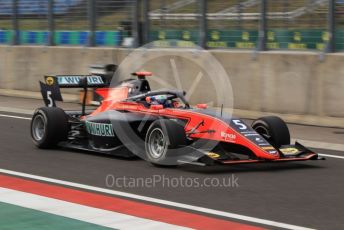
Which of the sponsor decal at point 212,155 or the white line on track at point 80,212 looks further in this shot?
the sponsor decal at point 212,155

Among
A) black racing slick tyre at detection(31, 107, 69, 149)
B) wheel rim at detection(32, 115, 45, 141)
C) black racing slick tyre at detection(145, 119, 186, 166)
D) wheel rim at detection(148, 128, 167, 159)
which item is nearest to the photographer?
black racing slick tyre at detection(145, 119, 186, 166)

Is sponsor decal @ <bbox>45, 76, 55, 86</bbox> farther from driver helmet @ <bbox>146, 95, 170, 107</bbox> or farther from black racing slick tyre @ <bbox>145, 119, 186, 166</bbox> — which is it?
black racing slick tyre @ <bbox>145, 119, 186, 166</bbox>

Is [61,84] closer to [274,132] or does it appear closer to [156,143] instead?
[156,143]

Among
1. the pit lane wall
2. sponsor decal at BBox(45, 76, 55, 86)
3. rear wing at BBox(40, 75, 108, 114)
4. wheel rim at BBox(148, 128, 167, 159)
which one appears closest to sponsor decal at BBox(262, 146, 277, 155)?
wheel rim at BBox(148, 128, 167, 159)

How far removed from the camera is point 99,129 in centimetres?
1038

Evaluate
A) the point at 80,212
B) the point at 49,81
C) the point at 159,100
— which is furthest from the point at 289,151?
the point at 49,81

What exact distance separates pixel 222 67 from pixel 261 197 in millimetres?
7987

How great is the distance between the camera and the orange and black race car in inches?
363

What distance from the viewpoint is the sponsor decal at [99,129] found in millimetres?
10203

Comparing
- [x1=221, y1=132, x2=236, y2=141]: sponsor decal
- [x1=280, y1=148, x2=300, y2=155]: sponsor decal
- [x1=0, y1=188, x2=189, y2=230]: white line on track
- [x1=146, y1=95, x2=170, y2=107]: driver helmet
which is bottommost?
[x1=0, y1=188, x2=189, y2=230]: white line on track

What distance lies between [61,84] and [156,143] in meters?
2.62

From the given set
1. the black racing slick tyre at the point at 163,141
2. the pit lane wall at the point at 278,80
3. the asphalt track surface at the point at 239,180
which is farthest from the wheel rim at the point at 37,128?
the pit lane wall at the point at 278,80

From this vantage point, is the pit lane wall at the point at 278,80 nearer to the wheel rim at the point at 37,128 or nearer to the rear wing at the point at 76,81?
the rear wing at the point at 76,81

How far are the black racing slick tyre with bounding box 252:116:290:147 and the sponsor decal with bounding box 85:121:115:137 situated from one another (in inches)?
84.5
